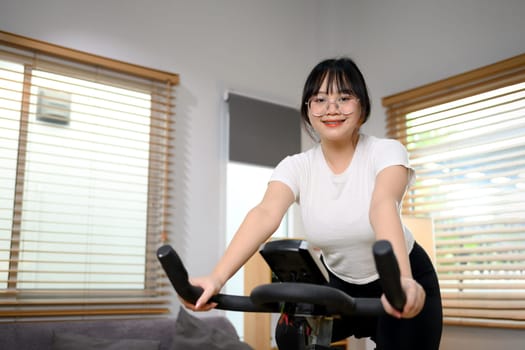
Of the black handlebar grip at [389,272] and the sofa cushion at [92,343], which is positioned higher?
the black handlebar grip at [389,272]

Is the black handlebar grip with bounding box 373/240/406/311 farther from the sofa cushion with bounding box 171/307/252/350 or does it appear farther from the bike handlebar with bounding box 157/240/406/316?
the sofa cushion with bounding box 171/307/252/350

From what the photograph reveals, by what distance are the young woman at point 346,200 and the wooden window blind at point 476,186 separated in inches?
91.2

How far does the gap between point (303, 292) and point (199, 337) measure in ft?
7.51

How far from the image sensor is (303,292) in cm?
92

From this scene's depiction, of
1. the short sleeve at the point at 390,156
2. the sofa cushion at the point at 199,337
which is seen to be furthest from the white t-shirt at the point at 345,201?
the sofa cushion at the point at 199,337

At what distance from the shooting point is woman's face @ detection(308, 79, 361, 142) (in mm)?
1325

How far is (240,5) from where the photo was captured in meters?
4.29

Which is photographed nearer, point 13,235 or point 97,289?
point 13,235

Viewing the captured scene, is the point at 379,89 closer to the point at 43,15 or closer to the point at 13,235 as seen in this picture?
the point at 43,15

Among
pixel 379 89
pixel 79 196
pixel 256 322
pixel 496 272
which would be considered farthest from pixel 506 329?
pixel 79 196

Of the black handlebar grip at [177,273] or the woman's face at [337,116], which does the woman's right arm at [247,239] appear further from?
the woman's face at [337,116]

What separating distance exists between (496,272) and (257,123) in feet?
6.11

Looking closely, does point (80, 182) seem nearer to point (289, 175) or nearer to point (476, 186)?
point (289, 175)

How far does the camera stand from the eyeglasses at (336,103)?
4.35 ft
